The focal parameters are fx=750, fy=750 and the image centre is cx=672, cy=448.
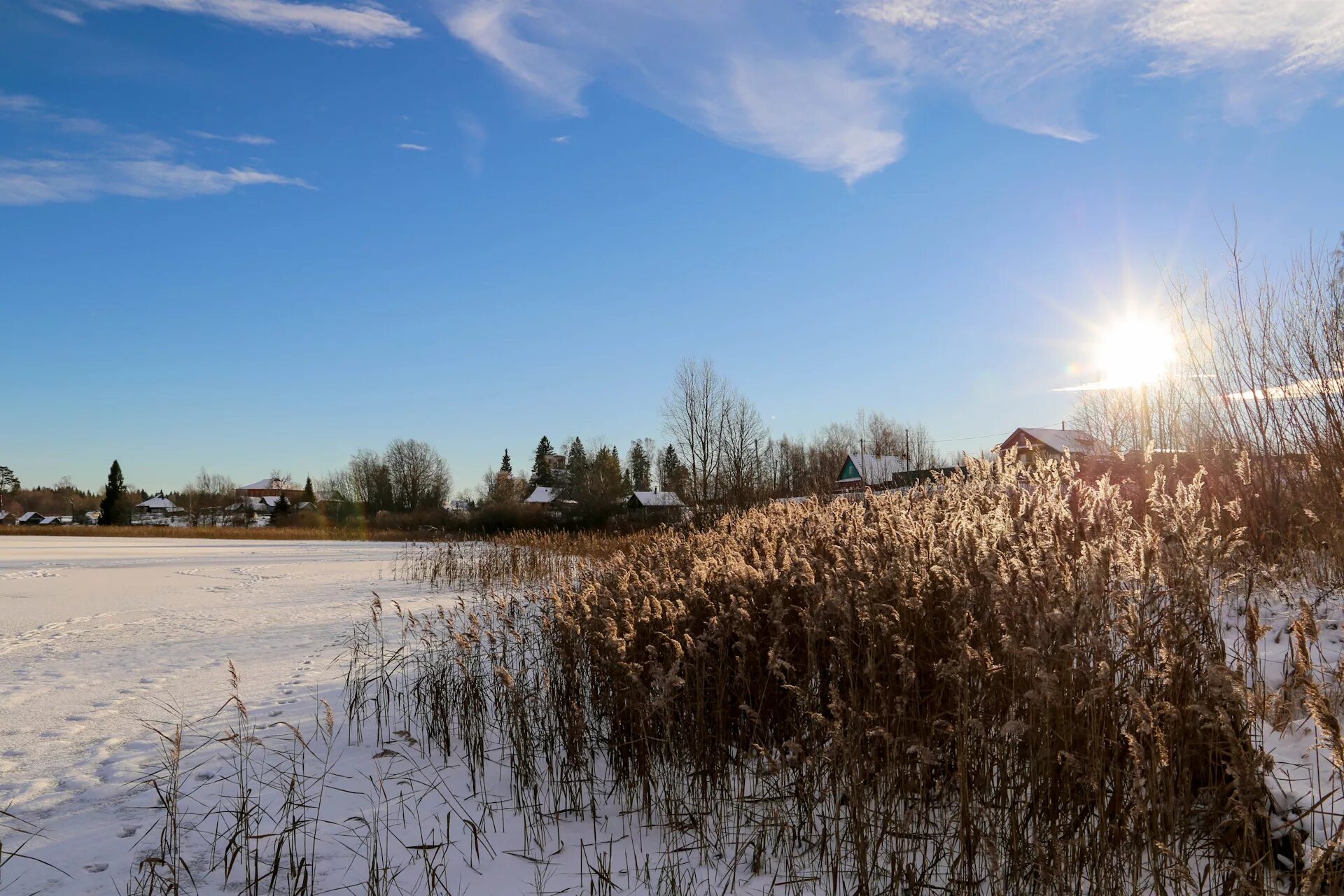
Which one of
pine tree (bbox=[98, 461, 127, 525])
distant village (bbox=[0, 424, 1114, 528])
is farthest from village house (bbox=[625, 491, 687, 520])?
pine tree (bbox=[98, 461, 127, 525])

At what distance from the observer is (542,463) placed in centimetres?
8719

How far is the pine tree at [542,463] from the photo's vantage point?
84044 millimetres

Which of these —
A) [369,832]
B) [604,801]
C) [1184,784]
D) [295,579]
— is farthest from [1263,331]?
[295,579]

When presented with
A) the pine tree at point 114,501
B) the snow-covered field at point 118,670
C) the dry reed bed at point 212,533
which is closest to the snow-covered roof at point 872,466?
the dry reed bed at point 212,533

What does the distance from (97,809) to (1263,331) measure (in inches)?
369

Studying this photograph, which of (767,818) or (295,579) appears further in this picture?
(295,579)

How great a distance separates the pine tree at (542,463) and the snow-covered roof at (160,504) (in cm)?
4030

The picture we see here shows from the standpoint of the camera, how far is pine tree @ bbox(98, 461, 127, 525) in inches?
2373

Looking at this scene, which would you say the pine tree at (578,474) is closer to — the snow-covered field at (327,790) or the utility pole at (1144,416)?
the utility pole at (1144,416)

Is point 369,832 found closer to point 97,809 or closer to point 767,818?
point 97,809

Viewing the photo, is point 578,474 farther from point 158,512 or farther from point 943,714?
point 158,512

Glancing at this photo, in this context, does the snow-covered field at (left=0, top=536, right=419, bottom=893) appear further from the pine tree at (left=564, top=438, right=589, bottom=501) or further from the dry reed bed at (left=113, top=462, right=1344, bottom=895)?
the pine tree at (left=564, top=438, right=589, bottom=501)

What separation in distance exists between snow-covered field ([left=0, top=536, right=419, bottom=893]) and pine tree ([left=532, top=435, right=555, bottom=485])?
220ft

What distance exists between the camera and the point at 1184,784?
2906 millimetres
